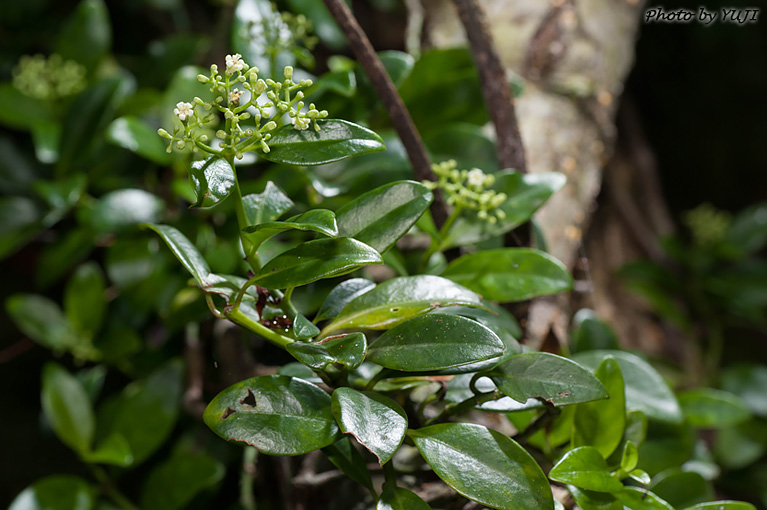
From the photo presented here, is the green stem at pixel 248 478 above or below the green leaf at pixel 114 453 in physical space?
below

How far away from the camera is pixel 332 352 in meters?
0.50

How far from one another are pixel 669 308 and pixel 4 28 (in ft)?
6.14

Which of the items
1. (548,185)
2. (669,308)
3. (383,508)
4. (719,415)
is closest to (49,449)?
(383,508)

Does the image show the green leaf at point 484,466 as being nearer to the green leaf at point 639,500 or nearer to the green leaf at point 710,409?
the green leaf at point 639,500

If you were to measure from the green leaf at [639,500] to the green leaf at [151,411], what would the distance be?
2.37 feet

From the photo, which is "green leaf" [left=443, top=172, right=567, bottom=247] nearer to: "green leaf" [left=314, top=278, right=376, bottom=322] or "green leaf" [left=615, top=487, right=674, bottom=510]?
"green leaf" [left=314, top=278, right=376, bottom=322]

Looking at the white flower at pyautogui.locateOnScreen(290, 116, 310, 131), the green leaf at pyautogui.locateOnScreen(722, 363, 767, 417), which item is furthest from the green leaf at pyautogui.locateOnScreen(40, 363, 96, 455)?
the green leaf at pyautogui.locateOnScreen(722, 363, 767, 417)

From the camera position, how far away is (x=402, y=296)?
1.87 feet

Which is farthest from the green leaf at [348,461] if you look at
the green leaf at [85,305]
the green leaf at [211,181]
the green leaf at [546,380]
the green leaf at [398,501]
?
the green leaf at [85,305]

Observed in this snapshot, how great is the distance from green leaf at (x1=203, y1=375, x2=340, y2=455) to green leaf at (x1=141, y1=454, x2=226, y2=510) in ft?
1.37

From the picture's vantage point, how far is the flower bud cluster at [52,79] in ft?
3.75

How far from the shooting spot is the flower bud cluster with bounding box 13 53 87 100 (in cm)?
114

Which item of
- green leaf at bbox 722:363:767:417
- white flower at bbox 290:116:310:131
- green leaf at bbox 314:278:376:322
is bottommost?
green leaf at bbox 722:363:767:417

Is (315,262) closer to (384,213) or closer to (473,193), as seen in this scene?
(384,213)
